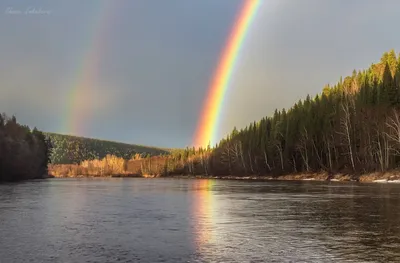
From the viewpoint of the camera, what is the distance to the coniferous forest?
93.7 metres

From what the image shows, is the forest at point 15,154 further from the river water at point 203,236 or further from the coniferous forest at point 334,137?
the river water at point 203,236

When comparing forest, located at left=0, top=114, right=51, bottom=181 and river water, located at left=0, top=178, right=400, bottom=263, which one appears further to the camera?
forest, located at left=0, top=114, right=51, bottom=181

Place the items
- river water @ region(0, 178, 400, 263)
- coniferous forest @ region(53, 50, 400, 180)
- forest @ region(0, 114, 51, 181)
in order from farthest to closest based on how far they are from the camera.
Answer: forest @ region(0, 114, 51, 181)
coniferous forest @ region(53, 50, 400, 180)
river water @ region(0, 178, 400, 263)

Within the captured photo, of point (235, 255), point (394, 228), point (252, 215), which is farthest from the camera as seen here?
point (252, 215)

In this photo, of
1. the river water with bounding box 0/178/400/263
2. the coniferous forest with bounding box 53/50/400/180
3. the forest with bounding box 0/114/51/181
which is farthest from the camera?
the forest with bounding box 0/114/51/181

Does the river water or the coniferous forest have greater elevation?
the coniferous forest

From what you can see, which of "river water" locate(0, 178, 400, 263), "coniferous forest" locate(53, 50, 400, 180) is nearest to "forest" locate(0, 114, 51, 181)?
"coniferous forest" locate(53, 50, 400, 180)

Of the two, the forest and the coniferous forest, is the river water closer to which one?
the coniferous forest

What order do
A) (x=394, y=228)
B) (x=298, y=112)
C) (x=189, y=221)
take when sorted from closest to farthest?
(x=394, y=228), (x=189, y=221), (x=298, y=112)

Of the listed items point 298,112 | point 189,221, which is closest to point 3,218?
point 189,221

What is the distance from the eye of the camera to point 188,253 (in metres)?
16.3

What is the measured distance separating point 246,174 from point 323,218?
13746 centimetres

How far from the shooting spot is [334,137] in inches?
4409

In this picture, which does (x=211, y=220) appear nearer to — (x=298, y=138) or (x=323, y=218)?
(x=323, y=218)
